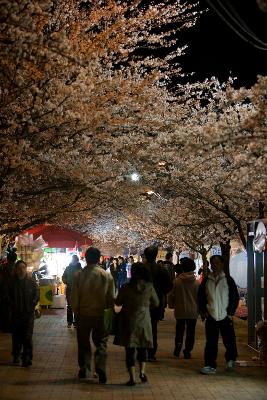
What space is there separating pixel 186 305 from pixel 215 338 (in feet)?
5.51

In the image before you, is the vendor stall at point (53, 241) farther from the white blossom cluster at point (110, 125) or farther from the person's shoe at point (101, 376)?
the person's shoe at point (101, 376)

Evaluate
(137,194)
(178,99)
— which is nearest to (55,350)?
(137,194)

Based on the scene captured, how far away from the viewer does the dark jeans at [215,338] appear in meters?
9.77

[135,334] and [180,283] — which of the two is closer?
[135,334]

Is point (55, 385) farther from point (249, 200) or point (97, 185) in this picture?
point (249, 200)

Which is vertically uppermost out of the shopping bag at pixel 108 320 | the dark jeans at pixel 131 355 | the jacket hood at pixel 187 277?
the jacket hood at pixel 187 277

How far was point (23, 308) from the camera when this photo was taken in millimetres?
10125

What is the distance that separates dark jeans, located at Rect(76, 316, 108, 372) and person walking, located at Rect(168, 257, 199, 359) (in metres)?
2.98

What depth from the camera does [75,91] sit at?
1236cm

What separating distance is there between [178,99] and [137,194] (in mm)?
2946

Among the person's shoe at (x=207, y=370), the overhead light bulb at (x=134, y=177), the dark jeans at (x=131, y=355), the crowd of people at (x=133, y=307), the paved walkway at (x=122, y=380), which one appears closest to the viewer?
the paved walkway at (x=122, y=380)

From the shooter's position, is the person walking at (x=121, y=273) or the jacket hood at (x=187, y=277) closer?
the jacket hood at (x=187, y=277)

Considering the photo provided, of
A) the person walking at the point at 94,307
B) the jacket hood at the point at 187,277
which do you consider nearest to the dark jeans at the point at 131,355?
the person walking at the point at 94,307

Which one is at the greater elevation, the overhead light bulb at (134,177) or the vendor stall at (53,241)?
the overhead light bulb at (134,177)
